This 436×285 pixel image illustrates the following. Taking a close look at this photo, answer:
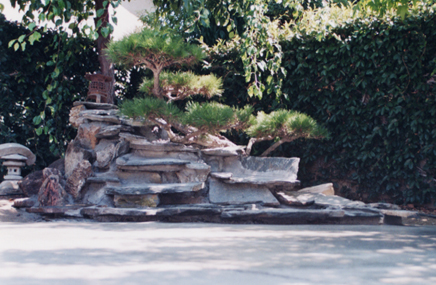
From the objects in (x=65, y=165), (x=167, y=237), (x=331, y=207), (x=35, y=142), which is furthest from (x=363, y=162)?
(x=35, y=142)

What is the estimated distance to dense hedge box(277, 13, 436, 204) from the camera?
352cm

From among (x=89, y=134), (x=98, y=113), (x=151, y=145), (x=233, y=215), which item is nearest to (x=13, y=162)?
(x=89, y=134)

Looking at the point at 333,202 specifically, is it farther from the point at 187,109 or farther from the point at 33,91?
the point at 33,91

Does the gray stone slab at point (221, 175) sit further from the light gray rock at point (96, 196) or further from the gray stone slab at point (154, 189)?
the light gray rock at point (96, 196)

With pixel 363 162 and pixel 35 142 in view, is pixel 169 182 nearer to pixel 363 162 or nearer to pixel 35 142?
pixel 363 162

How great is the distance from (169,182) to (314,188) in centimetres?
144

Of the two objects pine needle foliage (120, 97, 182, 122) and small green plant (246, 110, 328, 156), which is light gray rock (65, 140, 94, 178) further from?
small green plant (246, 110, 328, 156)

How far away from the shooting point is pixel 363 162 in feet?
12.3

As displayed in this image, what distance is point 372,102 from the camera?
12.2ft

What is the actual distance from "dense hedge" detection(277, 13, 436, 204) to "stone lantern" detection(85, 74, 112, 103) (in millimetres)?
1934

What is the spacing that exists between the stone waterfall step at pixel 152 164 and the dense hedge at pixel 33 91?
1363 millimetres

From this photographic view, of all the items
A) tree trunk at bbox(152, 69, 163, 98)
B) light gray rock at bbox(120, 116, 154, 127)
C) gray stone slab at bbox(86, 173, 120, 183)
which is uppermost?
tree trunk at bbox(152, 69, 163, 98)

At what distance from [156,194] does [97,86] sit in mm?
1469

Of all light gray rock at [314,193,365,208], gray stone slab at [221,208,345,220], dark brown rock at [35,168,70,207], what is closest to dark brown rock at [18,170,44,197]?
dark brown rock at [35,168,70,207]
